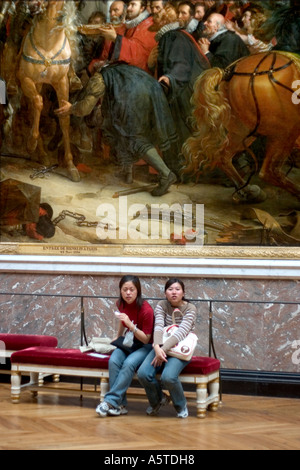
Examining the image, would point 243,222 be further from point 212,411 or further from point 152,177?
point 212,411

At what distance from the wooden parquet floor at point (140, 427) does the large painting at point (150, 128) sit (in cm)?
244

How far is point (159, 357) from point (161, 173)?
128 inches

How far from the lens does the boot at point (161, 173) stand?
10320 millimetres

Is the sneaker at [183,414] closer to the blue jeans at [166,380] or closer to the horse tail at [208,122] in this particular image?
the blue jeans at [166,380]

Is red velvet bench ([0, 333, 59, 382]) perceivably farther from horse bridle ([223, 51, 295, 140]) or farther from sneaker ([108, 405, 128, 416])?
horse bridle ([223, 51, 295, 140])

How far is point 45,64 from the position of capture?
35.6 feet

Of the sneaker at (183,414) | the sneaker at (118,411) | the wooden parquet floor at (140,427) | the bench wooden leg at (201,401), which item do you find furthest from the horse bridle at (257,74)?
the sneaker at (118,411)

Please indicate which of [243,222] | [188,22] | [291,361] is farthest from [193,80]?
[291,361]

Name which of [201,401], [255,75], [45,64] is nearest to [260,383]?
[201,401]

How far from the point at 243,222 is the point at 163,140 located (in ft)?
5.32

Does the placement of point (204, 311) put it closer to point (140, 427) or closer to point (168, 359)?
point (168, 359)

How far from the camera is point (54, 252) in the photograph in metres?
10.7

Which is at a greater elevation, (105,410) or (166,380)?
(166,380)

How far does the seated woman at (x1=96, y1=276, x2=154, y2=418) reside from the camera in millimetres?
7898
